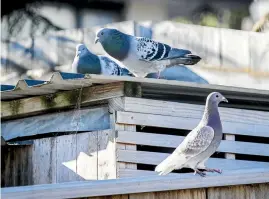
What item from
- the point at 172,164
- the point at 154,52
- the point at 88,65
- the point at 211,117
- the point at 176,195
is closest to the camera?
the point at 176,195

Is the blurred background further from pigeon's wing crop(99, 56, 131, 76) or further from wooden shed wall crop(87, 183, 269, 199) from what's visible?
wooden shed wall crop(87, 183, 269, 199)

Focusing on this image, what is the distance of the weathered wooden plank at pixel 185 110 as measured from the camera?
6.50 meters

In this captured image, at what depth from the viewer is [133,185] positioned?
4.50m

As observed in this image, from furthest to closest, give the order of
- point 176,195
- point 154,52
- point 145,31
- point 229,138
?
point 145,31
point 154,52
point 229,138
point 176,195

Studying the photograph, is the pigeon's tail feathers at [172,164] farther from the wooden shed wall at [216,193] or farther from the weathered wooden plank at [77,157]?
the weathered wooden plank at [77,157]

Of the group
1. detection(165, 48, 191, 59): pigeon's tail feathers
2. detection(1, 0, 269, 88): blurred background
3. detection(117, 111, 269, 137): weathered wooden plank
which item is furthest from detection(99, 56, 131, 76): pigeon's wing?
detection(117, 111, 269, 137): weathered wooden plank

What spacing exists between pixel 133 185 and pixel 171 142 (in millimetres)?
2150

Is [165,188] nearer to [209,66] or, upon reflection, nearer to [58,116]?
[58,116]

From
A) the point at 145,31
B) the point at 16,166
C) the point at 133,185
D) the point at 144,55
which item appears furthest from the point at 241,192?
the point at 145,31

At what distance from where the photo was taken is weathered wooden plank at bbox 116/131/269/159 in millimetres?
6414

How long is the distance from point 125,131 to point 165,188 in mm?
1863

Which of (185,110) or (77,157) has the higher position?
(185,110)

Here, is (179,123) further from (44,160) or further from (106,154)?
(44,160)

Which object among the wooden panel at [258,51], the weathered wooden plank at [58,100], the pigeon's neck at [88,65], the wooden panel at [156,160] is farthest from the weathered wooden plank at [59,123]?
the wooden panel at [258,51]
